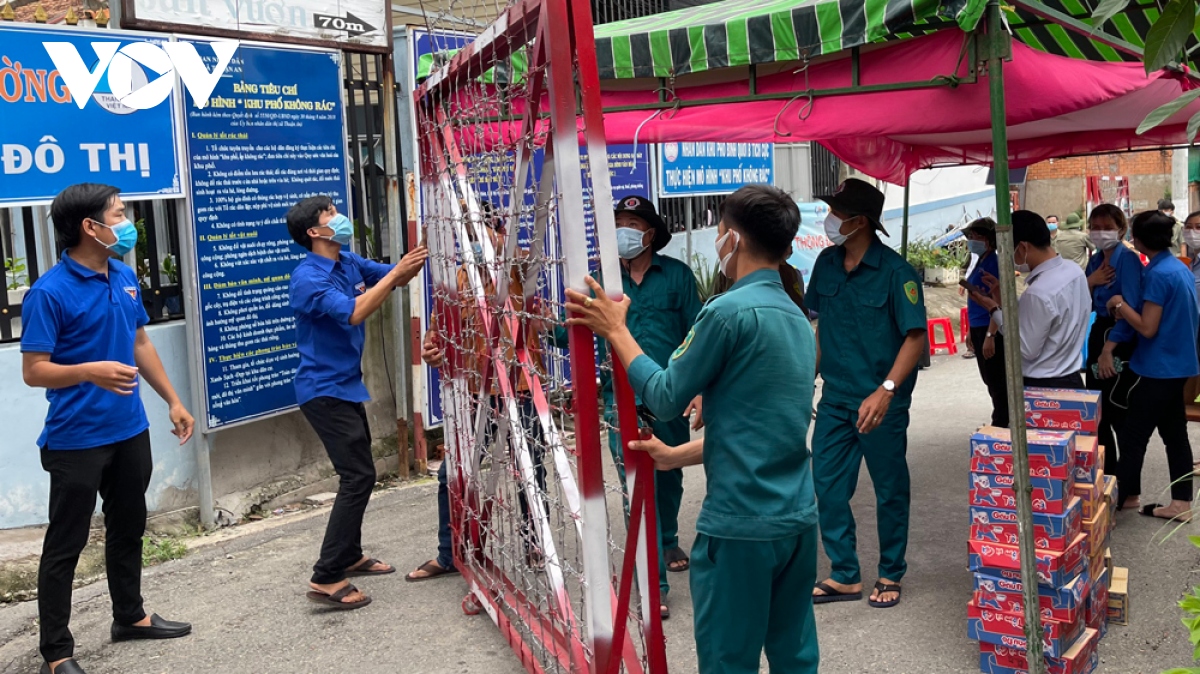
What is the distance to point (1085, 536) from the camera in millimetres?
3859

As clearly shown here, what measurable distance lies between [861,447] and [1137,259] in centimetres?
225

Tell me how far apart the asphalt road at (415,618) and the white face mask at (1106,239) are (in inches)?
59.0

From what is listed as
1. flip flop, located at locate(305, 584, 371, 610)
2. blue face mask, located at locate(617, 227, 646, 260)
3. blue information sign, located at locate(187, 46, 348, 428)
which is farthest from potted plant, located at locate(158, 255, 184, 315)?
blue face mask, located at locate(617, 227, 646, 260)

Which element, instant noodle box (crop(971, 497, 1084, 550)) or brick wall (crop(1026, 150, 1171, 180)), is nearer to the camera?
instant noodle box (crop(971, 497, 1084, 550))

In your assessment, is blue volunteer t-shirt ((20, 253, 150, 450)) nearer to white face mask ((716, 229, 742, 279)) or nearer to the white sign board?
the white sign board

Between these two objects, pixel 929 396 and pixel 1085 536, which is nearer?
pixel 1085 536

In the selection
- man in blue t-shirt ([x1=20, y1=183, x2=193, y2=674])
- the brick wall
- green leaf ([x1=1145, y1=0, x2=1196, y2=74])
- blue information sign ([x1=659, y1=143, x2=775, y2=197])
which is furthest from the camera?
the brick wall

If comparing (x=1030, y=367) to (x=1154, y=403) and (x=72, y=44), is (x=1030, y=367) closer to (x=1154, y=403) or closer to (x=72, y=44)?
(x=1154, y=403)

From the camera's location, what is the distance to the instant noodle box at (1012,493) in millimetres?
3668

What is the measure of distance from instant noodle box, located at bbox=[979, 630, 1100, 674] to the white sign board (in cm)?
488

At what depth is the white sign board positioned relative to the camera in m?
5.56

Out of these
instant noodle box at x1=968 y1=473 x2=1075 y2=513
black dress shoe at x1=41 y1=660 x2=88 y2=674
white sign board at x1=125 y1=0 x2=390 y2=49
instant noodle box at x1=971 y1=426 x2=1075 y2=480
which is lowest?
black dress shoe at x1=41 y1=660 x2=88 y2=674

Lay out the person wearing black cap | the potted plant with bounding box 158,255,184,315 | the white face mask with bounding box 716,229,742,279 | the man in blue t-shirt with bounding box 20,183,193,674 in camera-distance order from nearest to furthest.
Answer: the white face mask with bounding box 716,229,742,279 → the man in blue t-shirt with bounding box 20,183,193,674 → the person wearing black cap → the potted plant with bounding box 158,255,184,315

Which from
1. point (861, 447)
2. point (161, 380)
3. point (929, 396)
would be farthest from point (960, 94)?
point (929, 396)
